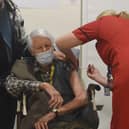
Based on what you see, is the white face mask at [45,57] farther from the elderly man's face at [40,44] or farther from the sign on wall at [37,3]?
the sign on wall at [37,3]

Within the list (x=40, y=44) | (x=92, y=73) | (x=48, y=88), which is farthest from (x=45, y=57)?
(x=92, y=73)

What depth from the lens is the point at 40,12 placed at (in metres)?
3.10

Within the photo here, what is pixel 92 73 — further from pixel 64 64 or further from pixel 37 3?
pixel 37 3

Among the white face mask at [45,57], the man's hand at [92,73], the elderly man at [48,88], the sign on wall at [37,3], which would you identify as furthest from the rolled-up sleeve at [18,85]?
the sign on wall at [37,3]

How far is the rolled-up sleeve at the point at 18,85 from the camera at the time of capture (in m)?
2.53

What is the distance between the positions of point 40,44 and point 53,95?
0.35 metres

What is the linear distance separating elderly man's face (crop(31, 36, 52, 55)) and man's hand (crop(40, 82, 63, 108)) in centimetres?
23

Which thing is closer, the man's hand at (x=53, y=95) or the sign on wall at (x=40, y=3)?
the man's hand at (x=53, y=95)

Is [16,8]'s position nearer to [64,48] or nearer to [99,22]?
[64,48]

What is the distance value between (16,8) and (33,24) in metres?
0.19

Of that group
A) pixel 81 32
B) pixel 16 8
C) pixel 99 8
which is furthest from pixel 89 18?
pixel 81 32

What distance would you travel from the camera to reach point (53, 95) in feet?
8.14

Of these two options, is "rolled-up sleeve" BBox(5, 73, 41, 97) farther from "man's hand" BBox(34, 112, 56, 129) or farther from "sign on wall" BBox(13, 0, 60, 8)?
"sign on wall" BBox(13, 0, 60, 8)

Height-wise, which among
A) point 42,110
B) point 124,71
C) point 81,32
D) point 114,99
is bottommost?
point 42,110
